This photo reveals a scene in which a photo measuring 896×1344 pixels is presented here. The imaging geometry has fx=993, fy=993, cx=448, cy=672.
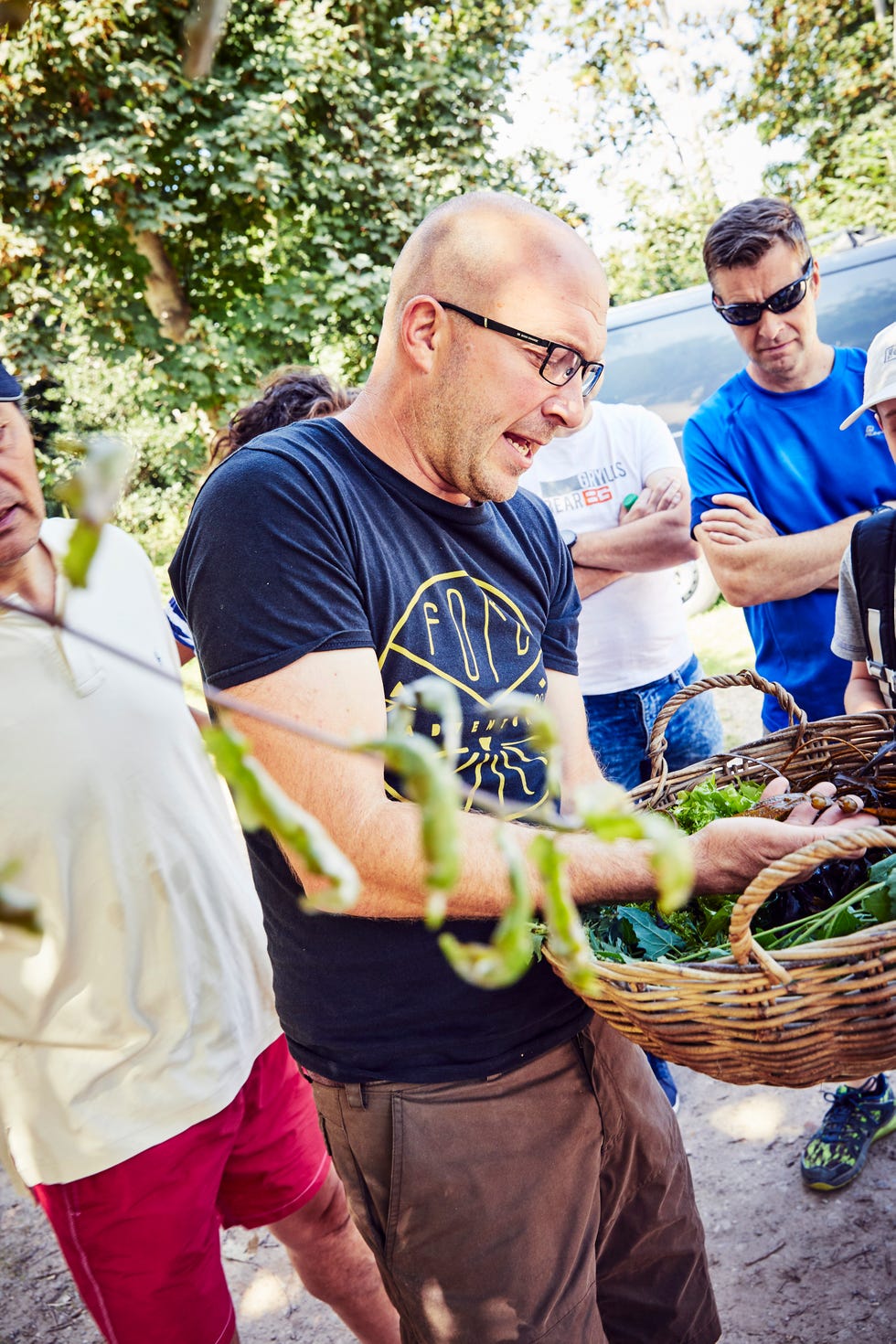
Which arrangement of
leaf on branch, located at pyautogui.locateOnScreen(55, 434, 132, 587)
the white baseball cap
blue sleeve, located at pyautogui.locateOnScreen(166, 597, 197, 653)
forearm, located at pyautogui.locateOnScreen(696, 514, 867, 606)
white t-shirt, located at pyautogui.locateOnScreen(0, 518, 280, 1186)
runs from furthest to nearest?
1. forearm, located at pyautogui.locateOnScreen(696, 514, 867, 606)
2. blue sleeve, located at pyautogui.locateOnScreen(166, 597, 197, 653)
3. the white baseball cap
4. white t-shirt, located at pyautogui.locateOnScreen(0, 518, 280, 1186)
5. leaf on branch, located at pyautogui.locateOnScreen(55, 434, 132, 587)

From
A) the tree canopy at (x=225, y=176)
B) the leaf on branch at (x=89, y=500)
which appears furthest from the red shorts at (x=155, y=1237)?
the tree canopy at (x=225, y=176)

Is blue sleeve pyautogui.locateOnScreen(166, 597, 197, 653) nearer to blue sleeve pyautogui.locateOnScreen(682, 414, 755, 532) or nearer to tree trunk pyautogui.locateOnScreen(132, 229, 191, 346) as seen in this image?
blue sleeve pyautogui.locateOnScreen(682, 414, 755, 532)

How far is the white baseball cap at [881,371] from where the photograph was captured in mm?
2434

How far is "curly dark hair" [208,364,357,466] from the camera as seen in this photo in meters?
2.62

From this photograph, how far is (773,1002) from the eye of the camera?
131 centimetres

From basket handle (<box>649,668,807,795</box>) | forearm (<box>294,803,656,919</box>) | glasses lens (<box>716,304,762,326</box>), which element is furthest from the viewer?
glasses lens (<box>716,304,762,326</box>)

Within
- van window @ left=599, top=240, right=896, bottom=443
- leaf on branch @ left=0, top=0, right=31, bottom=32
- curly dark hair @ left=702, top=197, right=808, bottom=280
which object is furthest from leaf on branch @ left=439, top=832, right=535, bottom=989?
van window @ left=599, top=240, right=896, bottom=443

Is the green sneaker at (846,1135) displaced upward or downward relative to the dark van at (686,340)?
downward

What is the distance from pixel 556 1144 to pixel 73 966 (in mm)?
952

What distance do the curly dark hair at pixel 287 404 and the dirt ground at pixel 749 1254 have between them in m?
2.46

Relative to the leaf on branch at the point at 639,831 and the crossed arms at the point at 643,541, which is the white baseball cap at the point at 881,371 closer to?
the crossed arms at the point at 643,541

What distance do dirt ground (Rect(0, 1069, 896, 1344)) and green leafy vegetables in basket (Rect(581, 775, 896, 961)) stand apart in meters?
1.38

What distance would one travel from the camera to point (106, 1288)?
6.23 ft

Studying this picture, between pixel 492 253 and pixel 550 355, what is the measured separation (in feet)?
0.65
